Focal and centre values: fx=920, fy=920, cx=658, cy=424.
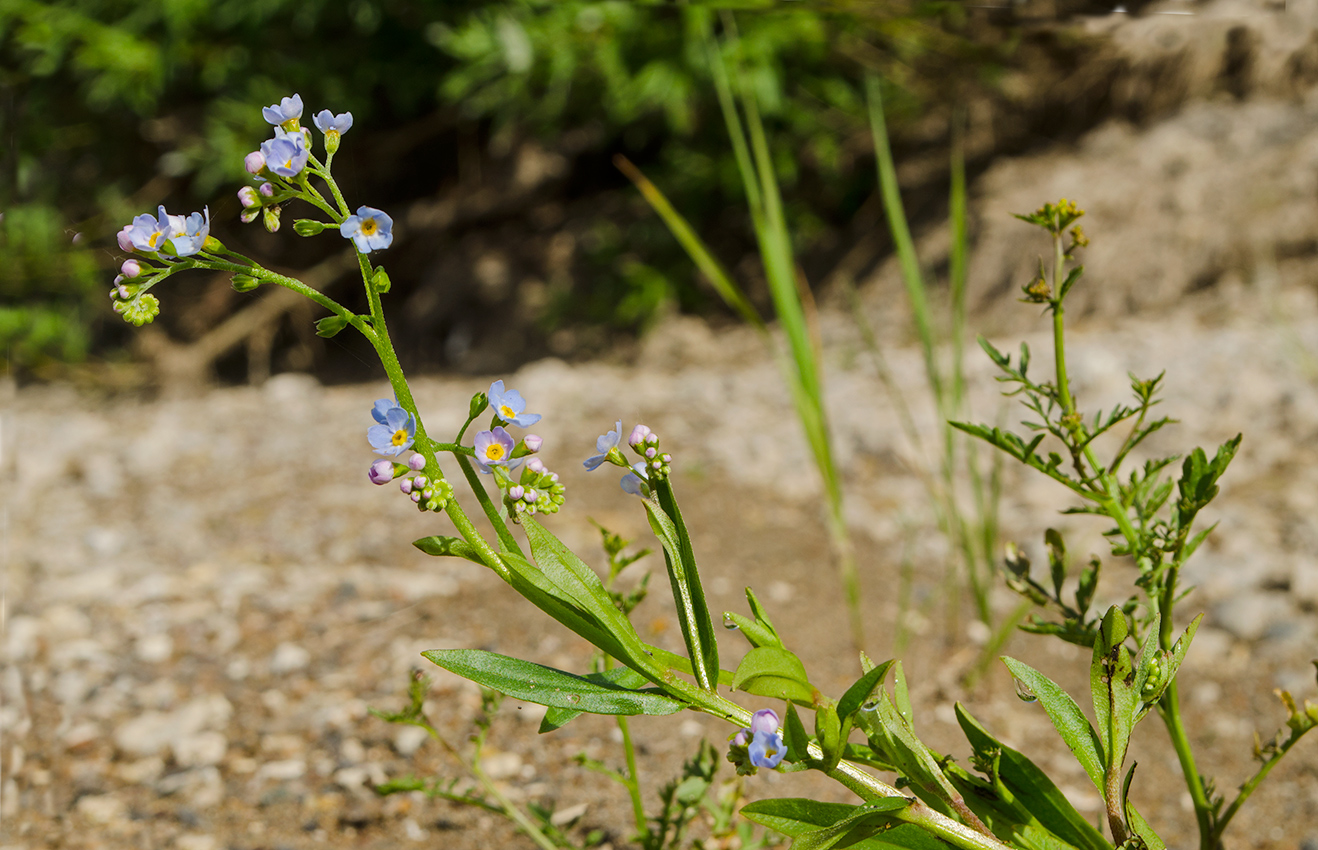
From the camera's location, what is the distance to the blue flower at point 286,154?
559mm

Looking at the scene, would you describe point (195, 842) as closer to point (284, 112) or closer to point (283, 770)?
point (283, 770)

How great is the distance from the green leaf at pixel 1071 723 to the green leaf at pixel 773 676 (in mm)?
161

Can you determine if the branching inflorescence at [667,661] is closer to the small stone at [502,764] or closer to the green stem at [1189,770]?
the green stem at [1189,770]

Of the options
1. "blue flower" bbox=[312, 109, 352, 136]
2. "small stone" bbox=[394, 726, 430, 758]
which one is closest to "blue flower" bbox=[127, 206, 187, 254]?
"blue flower" bbox=[312, 109, 352, 136]

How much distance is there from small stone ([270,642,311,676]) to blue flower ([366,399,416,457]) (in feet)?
3.61

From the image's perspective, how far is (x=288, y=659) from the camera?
60.9 inches

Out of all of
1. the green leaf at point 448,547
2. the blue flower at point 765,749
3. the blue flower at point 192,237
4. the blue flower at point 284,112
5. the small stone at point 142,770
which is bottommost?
the small stone at point 142,770

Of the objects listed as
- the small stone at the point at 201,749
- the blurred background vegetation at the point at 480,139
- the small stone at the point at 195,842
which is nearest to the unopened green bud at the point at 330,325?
the small stone at the point at 195,842

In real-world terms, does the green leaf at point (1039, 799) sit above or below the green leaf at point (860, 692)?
below

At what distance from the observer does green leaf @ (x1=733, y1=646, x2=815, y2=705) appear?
566 mm

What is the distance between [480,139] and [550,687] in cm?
426

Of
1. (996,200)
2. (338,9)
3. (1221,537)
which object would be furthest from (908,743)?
(338,9)

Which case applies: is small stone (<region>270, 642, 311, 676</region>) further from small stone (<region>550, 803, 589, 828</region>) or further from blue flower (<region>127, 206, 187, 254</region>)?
blue flower (<region>127, 206, 187, 254</region>)

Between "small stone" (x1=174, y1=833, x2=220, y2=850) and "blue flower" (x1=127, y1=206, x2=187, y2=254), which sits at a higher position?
"blue flower" (x1=127, y1=206, x2=187, y2=254)
